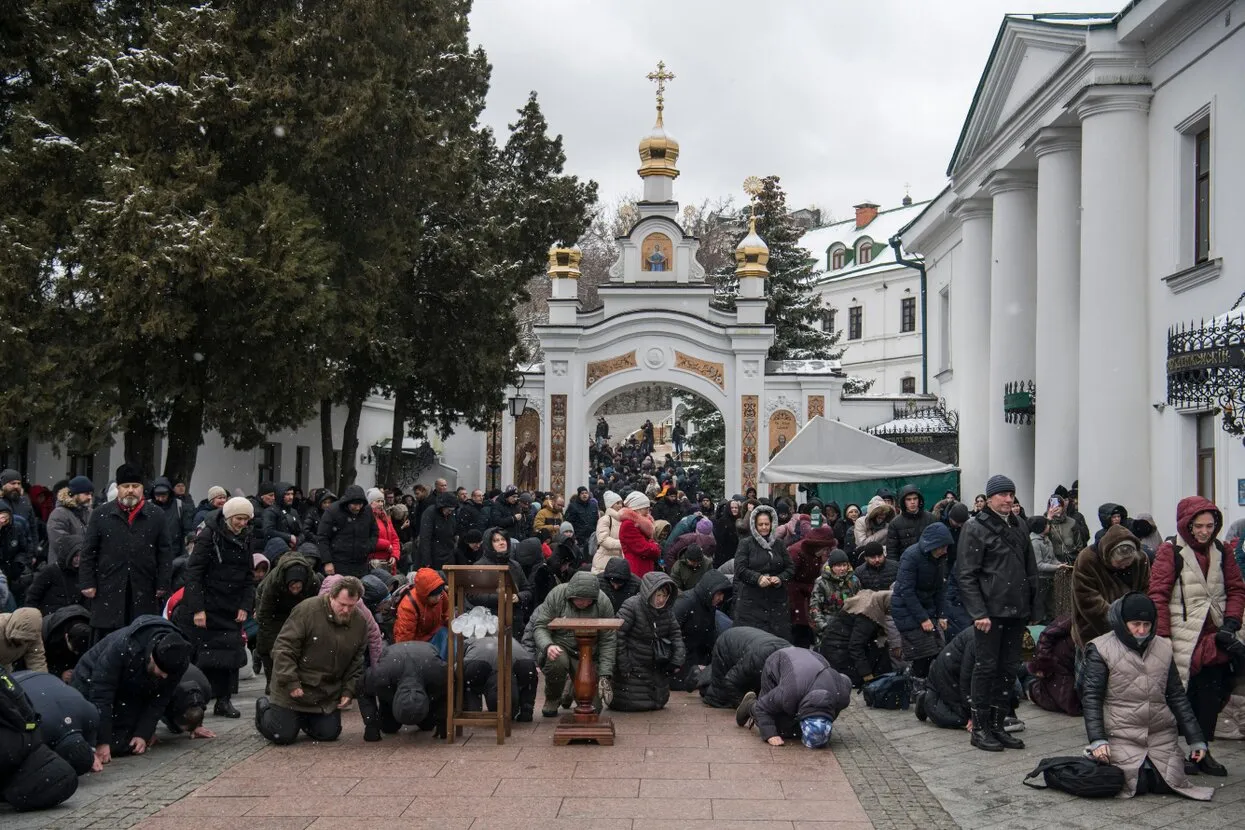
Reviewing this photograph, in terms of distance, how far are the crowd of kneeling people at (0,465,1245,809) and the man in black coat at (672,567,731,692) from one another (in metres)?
0.02

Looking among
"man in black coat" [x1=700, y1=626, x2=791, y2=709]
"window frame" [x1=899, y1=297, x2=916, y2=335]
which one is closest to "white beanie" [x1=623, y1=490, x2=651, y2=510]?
"man in black coat" [x1=700, y1=626, x2=791, y2=709]

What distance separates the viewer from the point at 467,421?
3111cm

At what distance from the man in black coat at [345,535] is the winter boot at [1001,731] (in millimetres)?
6179

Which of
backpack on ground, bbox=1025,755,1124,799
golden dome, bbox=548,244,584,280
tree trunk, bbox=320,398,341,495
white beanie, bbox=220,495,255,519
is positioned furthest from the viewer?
golden dome, bbox=548,244,584,280

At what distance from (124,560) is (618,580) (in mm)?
4239

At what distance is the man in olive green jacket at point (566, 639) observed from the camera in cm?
1073

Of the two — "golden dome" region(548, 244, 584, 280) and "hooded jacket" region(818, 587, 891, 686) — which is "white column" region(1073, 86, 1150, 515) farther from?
"golden dome" region(548, 244, 584, 280)

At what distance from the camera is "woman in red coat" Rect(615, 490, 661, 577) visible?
46.3 feet

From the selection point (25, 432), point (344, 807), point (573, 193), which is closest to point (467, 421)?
point (573, 193)

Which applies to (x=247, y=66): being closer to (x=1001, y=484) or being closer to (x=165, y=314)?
(x=165, y=314)

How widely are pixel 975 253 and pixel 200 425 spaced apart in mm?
14921

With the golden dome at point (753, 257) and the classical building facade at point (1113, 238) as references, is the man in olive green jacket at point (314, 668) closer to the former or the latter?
the classical building facade at point (1113, 238)

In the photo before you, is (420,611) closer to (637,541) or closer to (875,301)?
(637,541)

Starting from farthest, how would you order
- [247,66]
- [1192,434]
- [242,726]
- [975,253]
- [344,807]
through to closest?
1. [975,253]
2. [247,66]
3. [1192,434]
4. [242,726]
5. [344,807]
